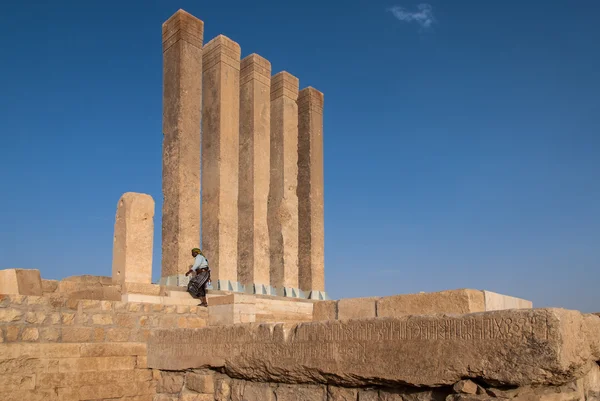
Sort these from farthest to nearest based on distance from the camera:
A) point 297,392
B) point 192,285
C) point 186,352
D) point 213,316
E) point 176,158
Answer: point 176,158 < point 192,285 < point 213,316 < point 186,352 < point 297,392

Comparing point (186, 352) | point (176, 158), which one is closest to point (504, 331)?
point (186, 352)

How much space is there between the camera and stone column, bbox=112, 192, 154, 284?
856 cm

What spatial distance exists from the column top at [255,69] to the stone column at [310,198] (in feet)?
6.82

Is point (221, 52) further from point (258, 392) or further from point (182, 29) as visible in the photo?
point (258, 392)

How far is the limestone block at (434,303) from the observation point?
4.74m

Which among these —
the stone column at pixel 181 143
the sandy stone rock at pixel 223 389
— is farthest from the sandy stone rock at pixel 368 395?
the stone column at pixel 181 143

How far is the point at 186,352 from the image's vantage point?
528cm

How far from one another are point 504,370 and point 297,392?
168cm

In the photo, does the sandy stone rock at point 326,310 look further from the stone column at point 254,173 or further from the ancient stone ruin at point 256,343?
the stone column at point 254,173

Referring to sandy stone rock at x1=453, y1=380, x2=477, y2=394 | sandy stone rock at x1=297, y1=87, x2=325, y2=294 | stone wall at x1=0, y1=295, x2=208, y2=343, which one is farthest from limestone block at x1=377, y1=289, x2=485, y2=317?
sandy stone rock at x1=297, y1=87, x2=325, y2=294

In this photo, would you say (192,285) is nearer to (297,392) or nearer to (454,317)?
(297,392)

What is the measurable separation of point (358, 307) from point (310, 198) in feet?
40.4

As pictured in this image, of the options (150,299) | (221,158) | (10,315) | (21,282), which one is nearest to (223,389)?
(10,315)

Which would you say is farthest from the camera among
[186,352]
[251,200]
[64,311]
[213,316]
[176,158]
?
[251,200]
